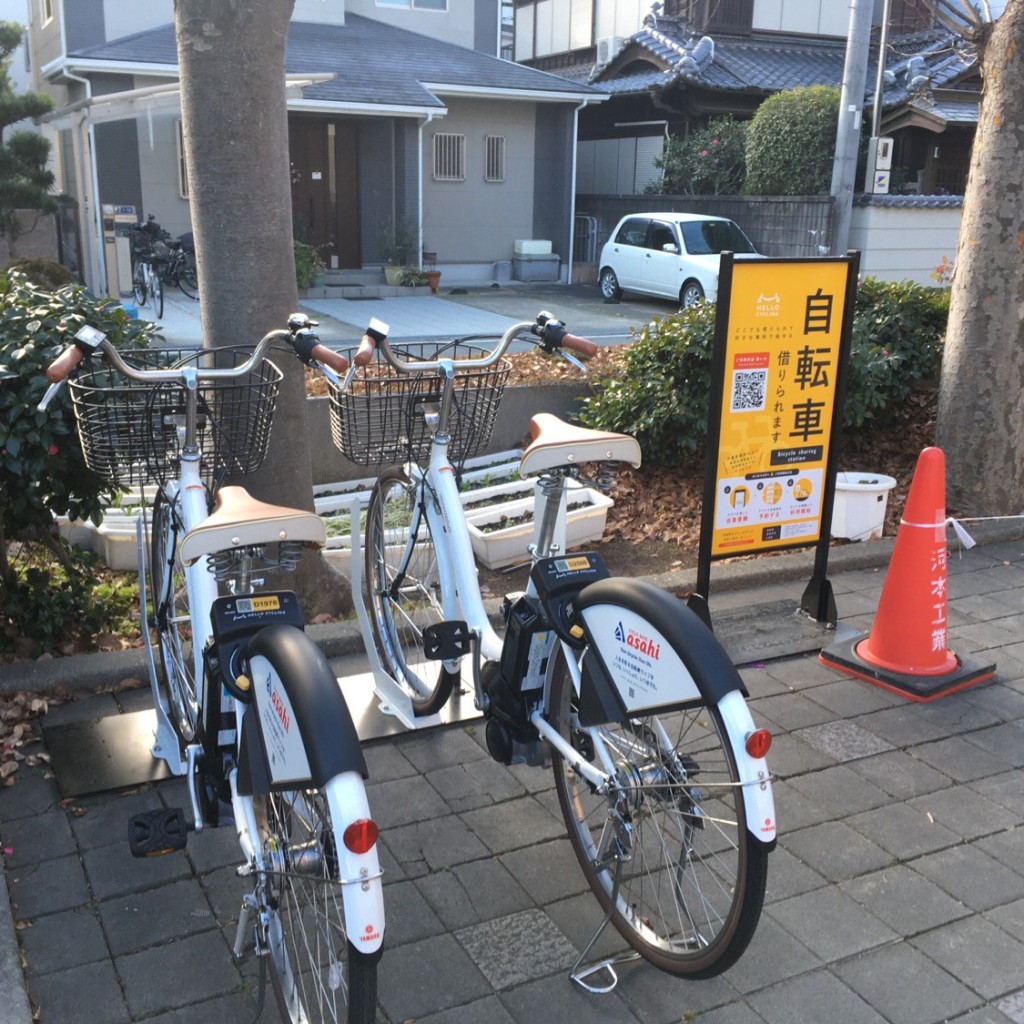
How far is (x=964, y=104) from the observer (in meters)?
21.2

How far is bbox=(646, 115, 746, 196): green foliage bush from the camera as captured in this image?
69.3ft

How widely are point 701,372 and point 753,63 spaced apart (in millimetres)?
19068

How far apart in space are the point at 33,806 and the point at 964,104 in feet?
73.5

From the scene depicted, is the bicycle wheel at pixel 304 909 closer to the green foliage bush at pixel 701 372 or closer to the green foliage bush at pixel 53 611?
the green foliage bush at pixel 53 611

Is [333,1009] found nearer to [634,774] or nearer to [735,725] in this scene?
[634,774]

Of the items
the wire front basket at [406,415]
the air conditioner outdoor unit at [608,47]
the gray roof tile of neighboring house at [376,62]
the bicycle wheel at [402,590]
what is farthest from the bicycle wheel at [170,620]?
the air conditioner outdoor unit at [608,47]

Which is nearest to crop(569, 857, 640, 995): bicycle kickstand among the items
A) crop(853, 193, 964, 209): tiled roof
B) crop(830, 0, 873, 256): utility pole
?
crop(830, 0, 873, 256): utility pole

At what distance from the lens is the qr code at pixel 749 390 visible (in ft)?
15.2

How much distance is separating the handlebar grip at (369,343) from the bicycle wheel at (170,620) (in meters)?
0.85

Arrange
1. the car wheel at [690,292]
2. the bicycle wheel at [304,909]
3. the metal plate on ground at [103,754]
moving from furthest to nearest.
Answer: the car wheel at [690,292] → the metal plate on ground at [103,754] → the bicycle wheel at [304,909]

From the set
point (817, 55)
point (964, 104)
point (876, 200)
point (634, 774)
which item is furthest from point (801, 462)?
point (817, 55)

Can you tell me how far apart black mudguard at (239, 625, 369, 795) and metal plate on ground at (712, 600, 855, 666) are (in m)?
2.66

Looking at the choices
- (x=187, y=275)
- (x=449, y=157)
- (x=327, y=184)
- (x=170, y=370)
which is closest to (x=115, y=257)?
(x=187, y=275)

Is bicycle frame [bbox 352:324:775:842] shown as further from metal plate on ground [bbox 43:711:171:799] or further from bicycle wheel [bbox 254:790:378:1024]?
metal plate on ground [bbox 43:711:171:799]
